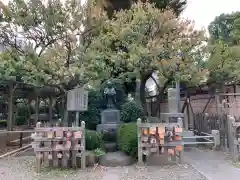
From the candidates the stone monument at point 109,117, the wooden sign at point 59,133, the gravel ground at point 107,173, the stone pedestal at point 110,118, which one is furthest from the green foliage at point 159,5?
the gravel ground at point 107,173

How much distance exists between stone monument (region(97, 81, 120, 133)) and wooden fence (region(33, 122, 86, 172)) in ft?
10.1

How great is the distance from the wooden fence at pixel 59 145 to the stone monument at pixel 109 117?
3092mm

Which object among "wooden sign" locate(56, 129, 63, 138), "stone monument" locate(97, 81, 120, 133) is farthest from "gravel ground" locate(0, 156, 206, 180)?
"stone monument" locate(97, 81, 120, 133)

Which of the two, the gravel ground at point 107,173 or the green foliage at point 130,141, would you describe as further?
the green foliage at point 130,141

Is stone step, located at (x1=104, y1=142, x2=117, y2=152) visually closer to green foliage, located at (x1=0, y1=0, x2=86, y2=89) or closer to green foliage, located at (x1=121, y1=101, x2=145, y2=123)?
green foliage, located at (x1=121, y1=101, x2=145, y2=123)

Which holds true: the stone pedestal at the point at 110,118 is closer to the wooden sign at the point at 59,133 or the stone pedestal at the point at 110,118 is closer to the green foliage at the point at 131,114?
the green foliage at the point at 131,114

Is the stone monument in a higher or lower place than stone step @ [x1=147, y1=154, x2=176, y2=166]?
higher

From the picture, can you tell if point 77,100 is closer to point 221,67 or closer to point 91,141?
point 91,141

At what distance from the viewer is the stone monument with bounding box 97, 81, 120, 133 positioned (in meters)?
9.02

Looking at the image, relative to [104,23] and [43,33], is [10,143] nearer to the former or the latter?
[43,33]

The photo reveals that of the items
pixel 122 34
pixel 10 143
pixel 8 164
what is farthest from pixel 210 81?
pixel 10 143

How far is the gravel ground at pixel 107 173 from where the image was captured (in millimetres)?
5172

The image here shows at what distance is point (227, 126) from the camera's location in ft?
23.4

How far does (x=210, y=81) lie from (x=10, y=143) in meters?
8.59
